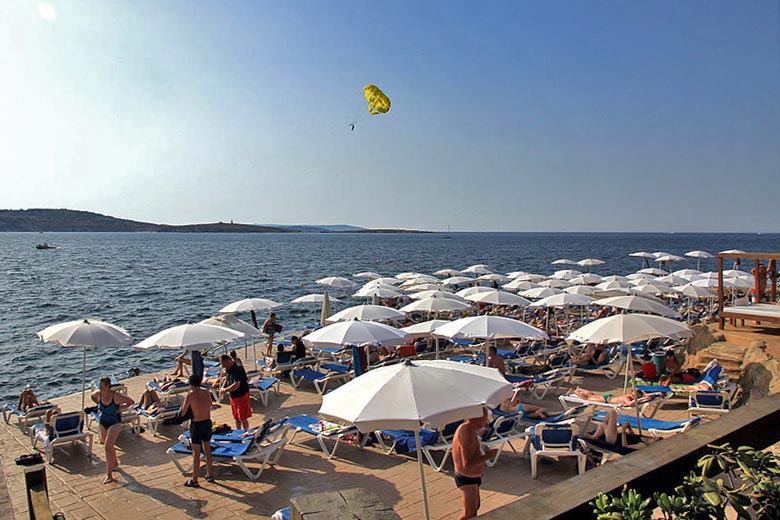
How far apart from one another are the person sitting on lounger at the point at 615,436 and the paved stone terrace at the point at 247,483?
51 centimetres

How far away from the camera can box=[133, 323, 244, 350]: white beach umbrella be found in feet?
33.5

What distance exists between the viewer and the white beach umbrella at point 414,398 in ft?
15.5

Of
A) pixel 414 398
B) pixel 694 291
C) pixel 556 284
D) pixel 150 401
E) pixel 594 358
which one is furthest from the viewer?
pixel 556 284

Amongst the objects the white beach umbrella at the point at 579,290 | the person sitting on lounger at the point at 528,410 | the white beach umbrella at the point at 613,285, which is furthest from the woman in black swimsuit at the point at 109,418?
the white beach umbrella at the point at 613,285

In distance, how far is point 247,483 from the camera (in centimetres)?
735

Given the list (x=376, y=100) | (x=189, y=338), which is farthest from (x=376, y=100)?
(x=189, y=338)

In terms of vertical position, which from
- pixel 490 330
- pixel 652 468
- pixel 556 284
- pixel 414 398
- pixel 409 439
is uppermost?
pixel 652 468

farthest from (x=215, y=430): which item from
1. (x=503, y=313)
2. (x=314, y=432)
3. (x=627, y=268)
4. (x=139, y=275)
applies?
(x=627, y=268)

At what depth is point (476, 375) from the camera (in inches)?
214

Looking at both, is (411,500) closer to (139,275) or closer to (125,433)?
(125,433)

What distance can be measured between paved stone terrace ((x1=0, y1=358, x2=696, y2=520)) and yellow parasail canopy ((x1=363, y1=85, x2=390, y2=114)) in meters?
10.4

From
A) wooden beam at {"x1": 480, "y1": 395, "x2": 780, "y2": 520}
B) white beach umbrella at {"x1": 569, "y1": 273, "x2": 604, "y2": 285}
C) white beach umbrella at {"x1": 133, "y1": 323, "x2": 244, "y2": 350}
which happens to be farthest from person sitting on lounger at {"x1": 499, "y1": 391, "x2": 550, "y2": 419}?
white beach umbrella at {"x1": 569, "y1": 273, "x2": 604, "y2": 285}

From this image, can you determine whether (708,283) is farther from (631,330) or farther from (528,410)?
(528,410)

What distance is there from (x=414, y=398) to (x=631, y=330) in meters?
4.80
